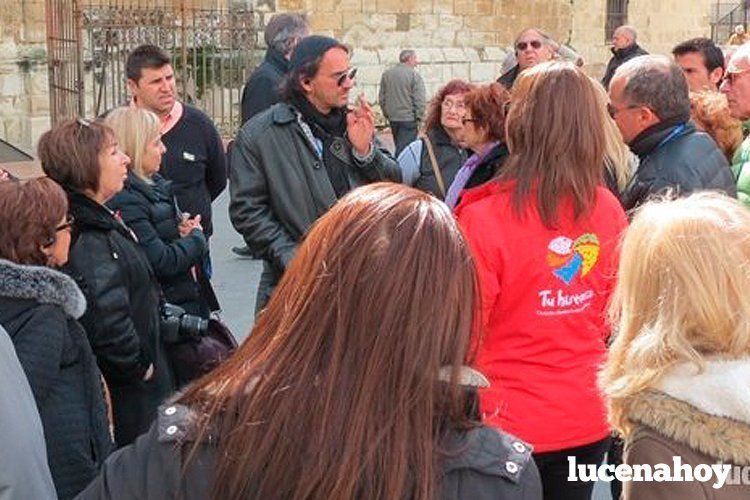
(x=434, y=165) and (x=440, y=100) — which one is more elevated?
(x=440, y=100)

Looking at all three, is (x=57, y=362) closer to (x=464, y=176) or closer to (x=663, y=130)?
(x=464, y=176)

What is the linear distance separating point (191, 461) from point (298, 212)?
2.76m

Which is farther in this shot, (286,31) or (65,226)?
(286,31)

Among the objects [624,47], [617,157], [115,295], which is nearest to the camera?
[115,295]

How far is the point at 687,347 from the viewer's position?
2.32m

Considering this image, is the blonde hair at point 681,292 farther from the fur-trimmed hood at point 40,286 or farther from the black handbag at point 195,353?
the black handbag at point 195,353

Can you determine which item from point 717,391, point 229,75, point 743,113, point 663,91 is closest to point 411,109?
point 229,75

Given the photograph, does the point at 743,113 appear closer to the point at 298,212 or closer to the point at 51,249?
the point at 298,212

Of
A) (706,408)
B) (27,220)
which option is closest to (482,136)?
(27,220)

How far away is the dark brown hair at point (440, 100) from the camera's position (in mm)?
5211

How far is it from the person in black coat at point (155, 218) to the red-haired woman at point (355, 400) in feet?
9.53

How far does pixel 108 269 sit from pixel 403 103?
460 inches

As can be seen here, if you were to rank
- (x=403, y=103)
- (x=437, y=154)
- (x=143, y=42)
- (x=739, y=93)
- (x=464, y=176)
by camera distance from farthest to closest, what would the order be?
(x=403, y=103), (x=143, y=42), (x=437, y=154), (x=739, y=93), (x=464, y=176)

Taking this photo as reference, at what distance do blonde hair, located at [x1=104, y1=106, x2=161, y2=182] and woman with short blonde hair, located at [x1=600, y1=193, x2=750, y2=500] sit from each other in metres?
2.93
